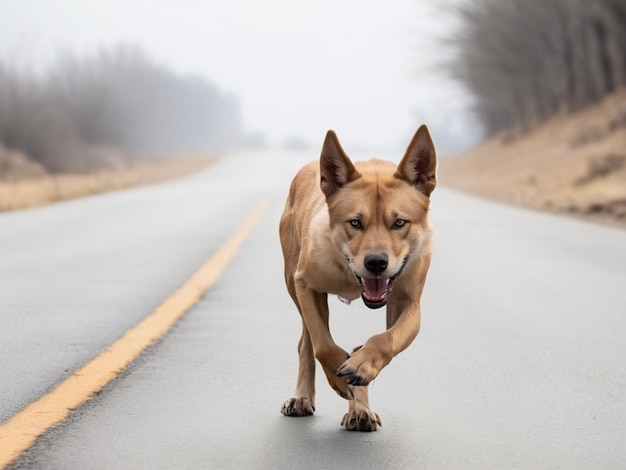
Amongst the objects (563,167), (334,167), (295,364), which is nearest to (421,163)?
(334,167)

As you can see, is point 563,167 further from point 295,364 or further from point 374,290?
point 374,290

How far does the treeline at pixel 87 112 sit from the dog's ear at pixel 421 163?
45767 millimetres

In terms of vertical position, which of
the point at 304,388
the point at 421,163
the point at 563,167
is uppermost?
the point at 563,167

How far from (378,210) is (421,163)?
444 mm

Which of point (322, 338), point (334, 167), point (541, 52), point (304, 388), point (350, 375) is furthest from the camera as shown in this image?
point (541, 52)

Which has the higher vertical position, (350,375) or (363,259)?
(363,259)

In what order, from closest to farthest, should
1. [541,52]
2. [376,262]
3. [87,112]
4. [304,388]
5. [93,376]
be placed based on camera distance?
1. [376,262]
2. [304,388]
3. [93,376]
4. [541,52]
5. [87,112]

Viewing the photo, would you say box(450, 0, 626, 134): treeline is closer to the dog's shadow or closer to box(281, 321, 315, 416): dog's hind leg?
box(281, 321, 315, 416): dog's hind leg

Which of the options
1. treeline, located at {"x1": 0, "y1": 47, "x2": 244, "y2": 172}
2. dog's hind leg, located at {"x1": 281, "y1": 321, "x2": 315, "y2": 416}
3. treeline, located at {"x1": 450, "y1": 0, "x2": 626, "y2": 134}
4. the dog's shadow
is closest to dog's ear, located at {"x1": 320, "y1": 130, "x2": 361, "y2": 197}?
dog's hind leg, located at {"x1": 281, "y1": 321, "x2": 315, "y2": 416}

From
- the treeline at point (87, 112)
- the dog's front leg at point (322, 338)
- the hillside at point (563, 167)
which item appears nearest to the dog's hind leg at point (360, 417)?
the dog's front leg at point (322, 338)

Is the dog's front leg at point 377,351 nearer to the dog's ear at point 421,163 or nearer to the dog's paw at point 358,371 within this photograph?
the dog's paw at point 358,371

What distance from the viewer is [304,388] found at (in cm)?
514

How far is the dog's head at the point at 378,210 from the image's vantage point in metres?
4.56

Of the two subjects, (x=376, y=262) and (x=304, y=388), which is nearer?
(x=376, y=262)
